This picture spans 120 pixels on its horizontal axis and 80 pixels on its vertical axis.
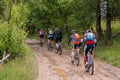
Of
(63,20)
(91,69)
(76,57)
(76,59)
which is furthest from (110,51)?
(63,20)

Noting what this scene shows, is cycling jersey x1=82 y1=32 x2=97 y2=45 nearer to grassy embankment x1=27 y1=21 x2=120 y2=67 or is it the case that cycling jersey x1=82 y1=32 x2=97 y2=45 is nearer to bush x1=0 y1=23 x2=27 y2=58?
bush x1=0 y1=23 x2=27 y2=58

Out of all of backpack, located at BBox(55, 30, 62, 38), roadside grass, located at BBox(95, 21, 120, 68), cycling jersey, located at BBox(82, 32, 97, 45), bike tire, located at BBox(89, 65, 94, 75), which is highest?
cycling jersey, located at BBox(82, 32, 97, 45)

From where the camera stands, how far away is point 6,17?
1912 cm

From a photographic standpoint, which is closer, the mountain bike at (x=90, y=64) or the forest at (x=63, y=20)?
the mountain bike at (x=90, y=64)

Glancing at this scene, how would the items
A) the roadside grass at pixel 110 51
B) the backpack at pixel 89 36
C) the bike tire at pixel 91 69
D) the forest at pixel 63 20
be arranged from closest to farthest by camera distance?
the backpack at pixel 89 36 → the bike tire at pixel 91 69 → the forest at pixel 63 20 → the roadside grass at pixel 110 51

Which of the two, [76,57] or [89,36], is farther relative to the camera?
[76,57]

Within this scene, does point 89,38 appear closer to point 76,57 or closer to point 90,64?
point 90,64

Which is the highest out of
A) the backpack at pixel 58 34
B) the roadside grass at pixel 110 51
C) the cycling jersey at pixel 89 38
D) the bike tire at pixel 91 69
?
the cycling jersey at pixel 89 38

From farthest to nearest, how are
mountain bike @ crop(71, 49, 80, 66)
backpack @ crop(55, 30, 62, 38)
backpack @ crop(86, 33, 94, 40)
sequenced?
1. backpack @ crop(55, 30, 62, 38)
2. mountain bike @ crop(71, 49, 80, 66)
3. backpack @ crop(86, 33, 94, 40)

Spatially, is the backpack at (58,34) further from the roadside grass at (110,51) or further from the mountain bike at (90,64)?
the mountain bike at (90,64)

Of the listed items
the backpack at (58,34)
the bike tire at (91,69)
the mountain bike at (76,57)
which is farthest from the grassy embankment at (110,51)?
the bike tire at (91,69)

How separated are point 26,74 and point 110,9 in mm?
14766

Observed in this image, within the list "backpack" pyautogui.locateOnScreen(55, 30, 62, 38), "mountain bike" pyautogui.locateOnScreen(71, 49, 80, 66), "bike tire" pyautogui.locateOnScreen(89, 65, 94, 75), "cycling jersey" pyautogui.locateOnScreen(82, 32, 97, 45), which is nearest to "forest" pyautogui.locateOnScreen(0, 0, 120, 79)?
"backpack" pyautogui.locateOnScreen(55, 30, 62, 38)

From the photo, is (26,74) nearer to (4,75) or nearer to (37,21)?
(4,75)
